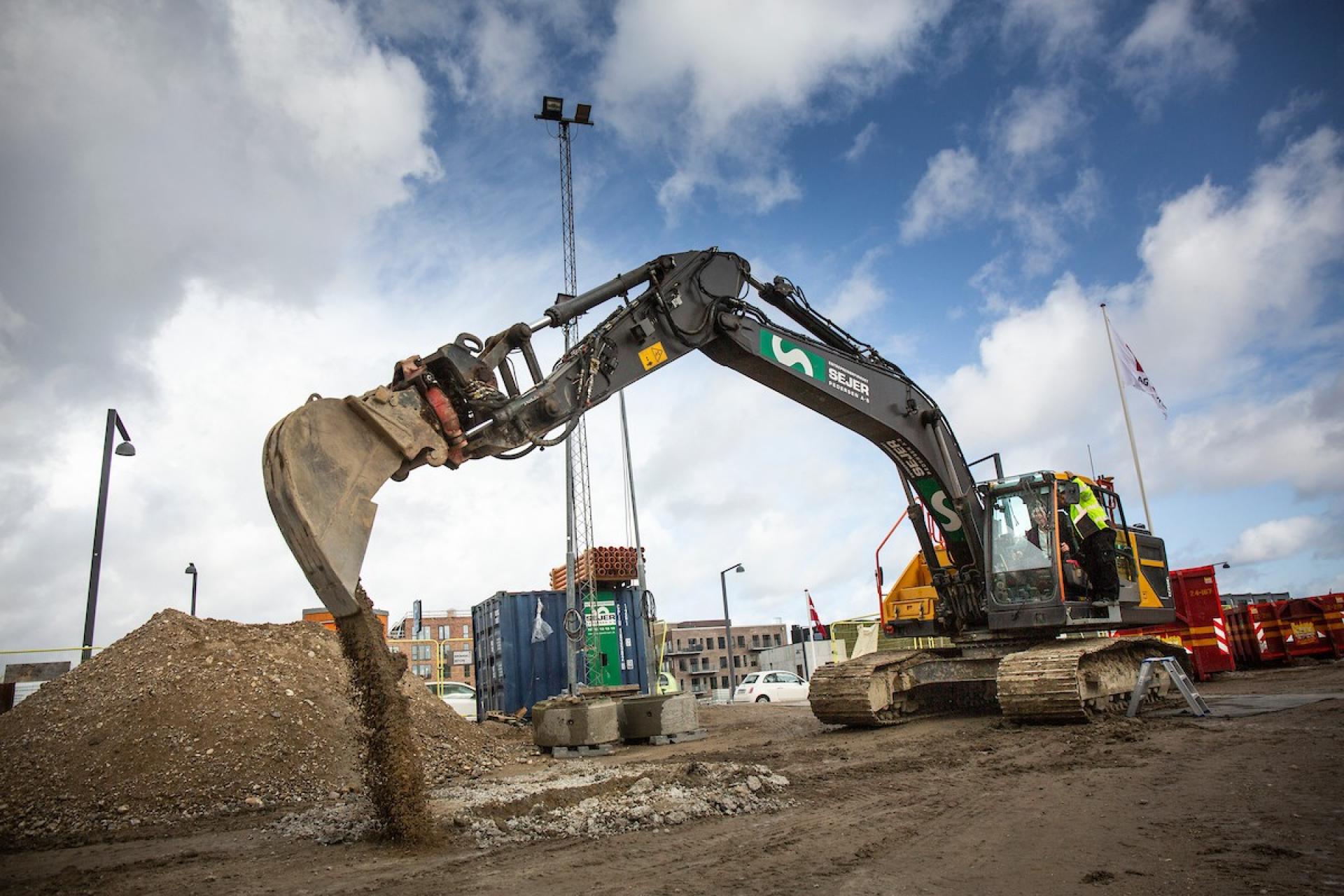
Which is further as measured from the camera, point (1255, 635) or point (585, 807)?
point (1255, 635)

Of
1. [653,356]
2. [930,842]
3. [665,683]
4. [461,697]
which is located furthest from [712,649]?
[930,842]

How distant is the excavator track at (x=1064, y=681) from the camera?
909cm

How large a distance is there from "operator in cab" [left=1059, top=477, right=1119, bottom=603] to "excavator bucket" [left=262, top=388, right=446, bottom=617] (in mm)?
7925

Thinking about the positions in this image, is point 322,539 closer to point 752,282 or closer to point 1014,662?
point 752,282

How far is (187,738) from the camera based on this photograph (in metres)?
9.14

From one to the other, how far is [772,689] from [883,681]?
1712cm

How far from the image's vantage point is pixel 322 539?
510 cm

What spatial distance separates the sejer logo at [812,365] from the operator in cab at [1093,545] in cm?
271

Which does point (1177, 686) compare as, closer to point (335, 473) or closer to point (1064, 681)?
point (1064, 681)

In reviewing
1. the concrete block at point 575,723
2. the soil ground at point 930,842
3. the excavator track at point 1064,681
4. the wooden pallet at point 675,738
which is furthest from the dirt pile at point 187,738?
the excavator track at point 1064,681

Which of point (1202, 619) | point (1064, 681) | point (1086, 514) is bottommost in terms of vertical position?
point (1064, 681)

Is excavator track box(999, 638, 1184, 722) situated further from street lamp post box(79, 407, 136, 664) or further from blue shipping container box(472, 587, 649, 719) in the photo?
street lamp post box(79, 407, 136, 664)

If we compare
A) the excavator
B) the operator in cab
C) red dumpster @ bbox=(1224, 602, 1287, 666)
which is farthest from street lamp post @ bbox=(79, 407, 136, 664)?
red dumpster @ bbox=(1224, 602, 1287, 666)

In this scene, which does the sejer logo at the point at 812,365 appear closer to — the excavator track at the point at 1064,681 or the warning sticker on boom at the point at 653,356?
the warning sticker on boom at the point at 653,356
